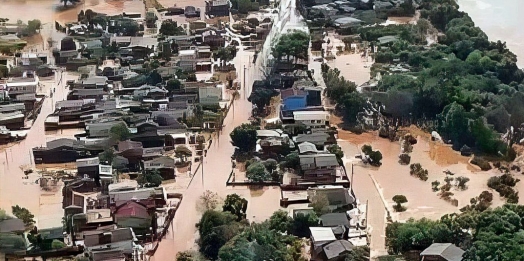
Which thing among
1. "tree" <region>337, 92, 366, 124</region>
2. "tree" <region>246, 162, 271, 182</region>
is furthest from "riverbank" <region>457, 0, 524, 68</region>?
"tree" <region>246, 162, 271, 182</region>

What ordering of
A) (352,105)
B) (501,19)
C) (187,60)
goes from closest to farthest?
(352,105) < (187,60) < (501,19)

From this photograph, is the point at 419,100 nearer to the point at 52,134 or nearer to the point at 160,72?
the point at 160,72

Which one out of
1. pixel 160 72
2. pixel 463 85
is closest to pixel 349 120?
pixel 463 85

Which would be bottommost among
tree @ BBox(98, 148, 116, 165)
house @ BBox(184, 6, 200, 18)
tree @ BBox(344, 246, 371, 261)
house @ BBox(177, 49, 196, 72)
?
tree @ BBox(344, 246, 371, 261)

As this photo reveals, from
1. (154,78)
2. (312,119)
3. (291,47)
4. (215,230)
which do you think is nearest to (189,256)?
(215,230)

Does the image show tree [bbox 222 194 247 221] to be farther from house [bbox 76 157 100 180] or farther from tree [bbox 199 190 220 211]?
house [bbox 76 157 100 180]

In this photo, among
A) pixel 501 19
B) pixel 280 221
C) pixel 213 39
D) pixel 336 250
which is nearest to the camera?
pixel 336 250

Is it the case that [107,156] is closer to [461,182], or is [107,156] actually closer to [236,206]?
[236,206]
